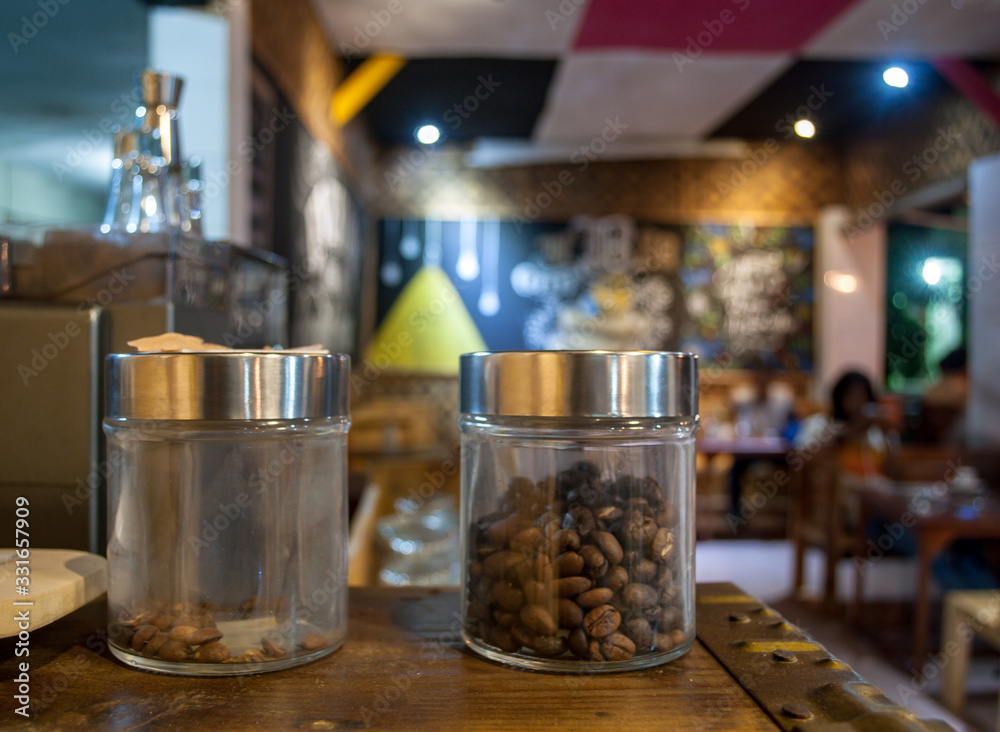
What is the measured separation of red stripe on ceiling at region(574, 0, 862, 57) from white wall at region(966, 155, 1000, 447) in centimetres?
139

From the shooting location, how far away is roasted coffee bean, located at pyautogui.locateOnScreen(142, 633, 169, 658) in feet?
1.71

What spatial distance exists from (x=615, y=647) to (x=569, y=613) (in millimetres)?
39

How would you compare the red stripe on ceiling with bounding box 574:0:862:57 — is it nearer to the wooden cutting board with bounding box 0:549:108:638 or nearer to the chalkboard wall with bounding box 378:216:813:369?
the chalkboard wall with bounding box 378:216:813:369

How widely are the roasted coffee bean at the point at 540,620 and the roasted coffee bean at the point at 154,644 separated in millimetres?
247

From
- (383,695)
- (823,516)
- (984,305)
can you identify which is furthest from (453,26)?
(383,695)

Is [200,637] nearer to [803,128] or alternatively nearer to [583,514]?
[583,514]

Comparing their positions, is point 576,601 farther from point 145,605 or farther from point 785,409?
point 785,409

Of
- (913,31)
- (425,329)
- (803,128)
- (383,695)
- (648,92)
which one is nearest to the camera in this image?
(383,695)

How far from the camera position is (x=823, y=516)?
3775 millimetres

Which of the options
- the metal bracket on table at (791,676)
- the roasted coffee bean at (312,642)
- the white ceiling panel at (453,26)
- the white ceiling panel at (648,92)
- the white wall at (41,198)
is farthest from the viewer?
the white ceiling panel at (648,92)

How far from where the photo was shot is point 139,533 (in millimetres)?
534

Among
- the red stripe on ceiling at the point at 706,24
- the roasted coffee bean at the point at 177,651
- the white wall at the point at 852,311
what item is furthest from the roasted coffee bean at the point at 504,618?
the white wall at the point at 852,311

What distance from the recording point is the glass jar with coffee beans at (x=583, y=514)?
→ 518 millimetres

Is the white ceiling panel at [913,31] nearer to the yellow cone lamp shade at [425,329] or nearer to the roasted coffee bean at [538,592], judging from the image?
the yellow cone lamp shade at [425,329]
